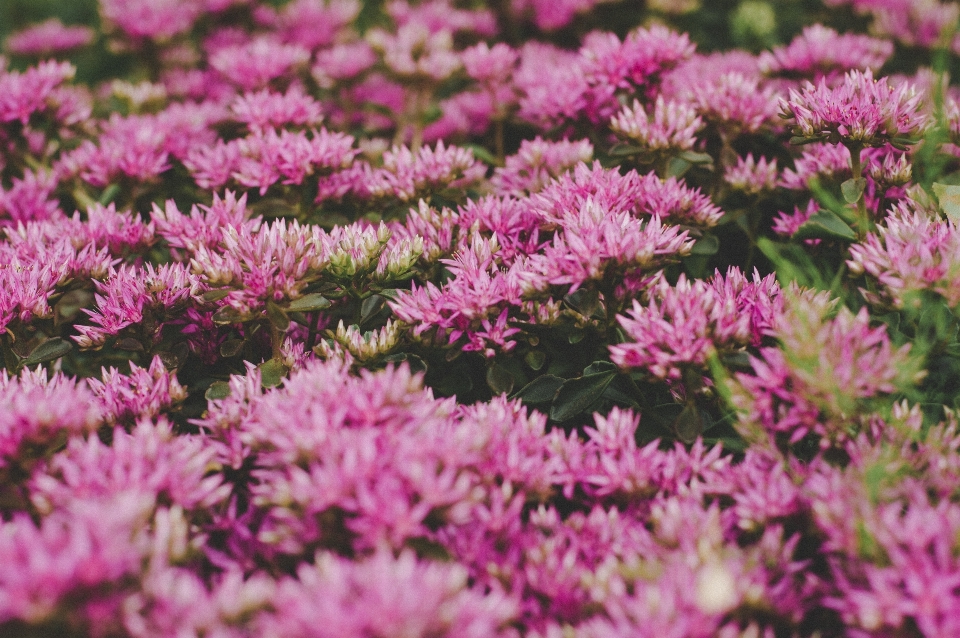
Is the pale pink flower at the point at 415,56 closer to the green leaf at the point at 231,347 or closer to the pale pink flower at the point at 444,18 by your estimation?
the pale pink flower at the point at 444,18

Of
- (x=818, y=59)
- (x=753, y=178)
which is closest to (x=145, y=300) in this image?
(x=753, y=178)

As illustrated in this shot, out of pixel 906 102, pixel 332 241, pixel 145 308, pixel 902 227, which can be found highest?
pixel 906 102

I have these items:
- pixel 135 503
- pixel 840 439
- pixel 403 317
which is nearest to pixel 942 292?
pixel 840 439

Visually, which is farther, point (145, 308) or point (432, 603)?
point (145, 308)

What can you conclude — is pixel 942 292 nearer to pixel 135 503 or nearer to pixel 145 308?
pixel 135 503

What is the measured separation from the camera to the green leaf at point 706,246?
8.38ft

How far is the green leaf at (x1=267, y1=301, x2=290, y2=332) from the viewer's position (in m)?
2.08

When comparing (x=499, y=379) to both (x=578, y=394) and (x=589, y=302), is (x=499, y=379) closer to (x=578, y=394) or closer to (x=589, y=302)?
(x=578, y=394)

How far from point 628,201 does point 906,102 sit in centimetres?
91

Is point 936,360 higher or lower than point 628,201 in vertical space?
lower

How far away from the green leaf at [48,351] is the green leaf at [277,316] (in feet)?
2.27

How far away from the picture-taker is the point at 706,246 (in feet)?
8.45

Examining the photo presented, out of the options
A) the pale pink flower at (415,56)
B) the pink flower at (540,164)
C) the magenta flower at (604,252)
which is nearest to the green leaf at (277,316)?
the magenta flower at (604,252)

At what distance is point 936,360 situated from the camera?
2.10m
